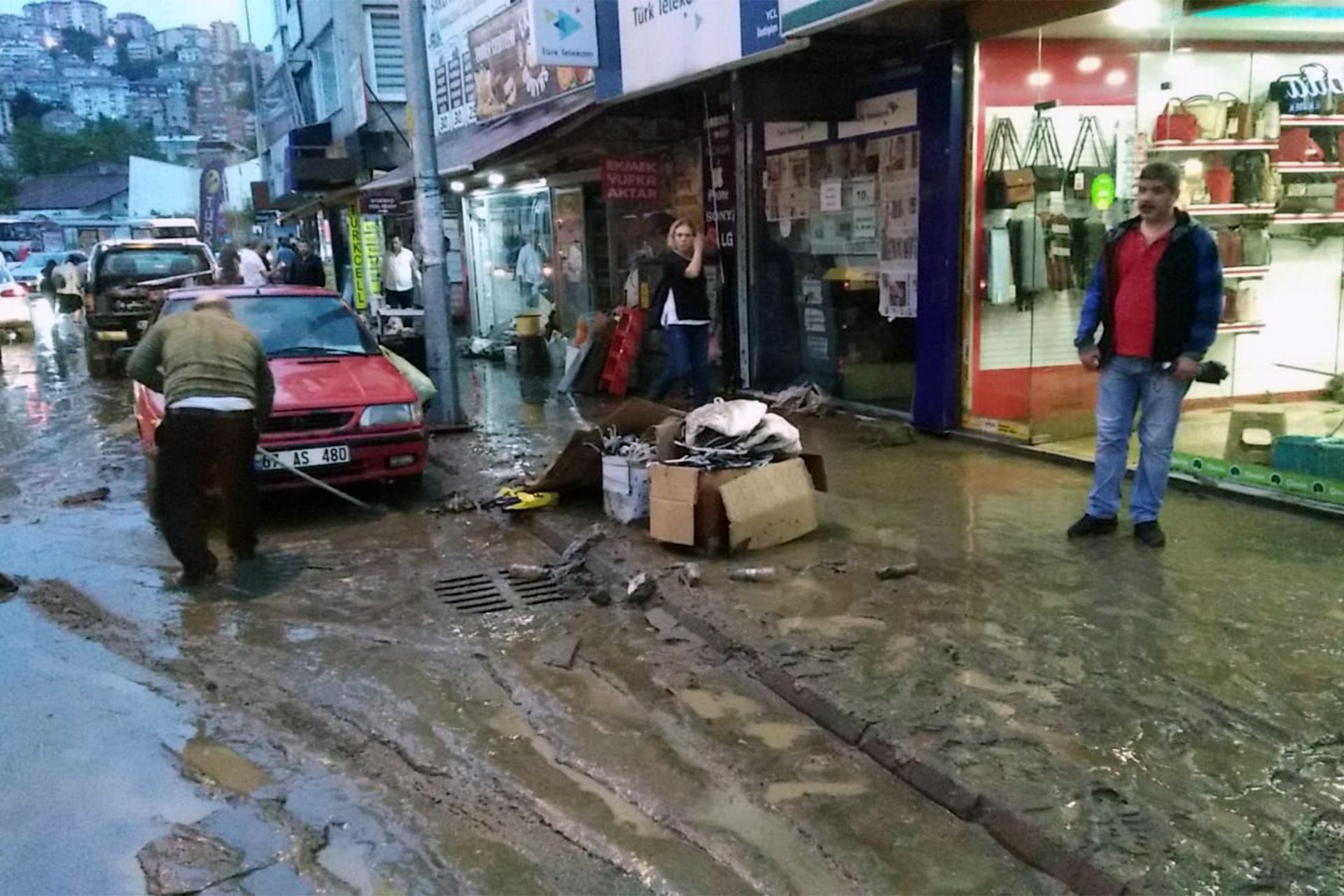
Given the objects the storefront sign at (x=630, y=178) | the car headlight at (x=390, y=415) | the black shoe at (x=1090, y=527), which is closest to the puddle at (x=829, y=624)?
the black shoe at (x=1090, y=527)

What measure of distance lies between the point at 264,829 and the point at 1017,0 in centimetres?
738

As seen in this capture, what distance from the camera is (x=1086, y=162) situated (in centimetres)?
852

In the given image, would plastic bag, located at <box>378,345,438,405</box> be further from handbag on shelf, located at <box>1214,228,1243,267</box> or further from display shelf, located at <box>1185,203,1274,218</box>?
handbag on shelf, located at <box>1214,228,1243,267</box>

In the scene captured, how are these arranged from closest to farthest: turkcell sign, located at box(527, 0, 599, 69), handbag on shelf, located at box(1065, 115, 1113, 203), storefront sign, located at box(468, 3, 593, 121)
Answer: handbag on shelf, located at box(1065, 115, 1113, 203), turkcell sign, located at box(527, 0, 599, 69), storefront sign, located at box(468, 3, 593, 121)

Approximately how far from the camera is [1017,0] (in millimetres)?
7898

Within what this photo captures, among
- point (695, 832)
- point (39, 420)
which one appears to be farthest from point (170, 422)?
point (39, 420)

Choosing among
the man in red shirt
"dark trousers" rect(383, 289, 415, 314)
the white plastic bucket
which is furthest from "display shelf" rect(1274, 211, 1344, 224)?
"dark trousers" rect(383, 289, 415, 314)

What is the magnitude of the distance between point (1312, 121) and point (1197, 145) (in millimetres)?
965

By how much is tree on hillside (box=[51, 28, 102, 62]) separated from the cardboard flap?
200604mm

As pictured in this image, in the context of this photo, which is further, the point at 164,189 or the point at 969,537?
the point at 164,189

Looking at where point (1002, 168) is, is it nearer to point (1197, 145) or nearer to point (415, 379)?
point (1197, 145)

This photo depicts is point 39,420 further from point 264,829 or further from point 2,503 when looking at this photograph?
point 264,829

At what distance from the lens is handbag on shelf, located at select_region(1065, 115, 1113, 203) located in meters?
8.44

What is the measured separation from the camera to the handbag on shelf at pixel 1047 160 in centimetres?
855
